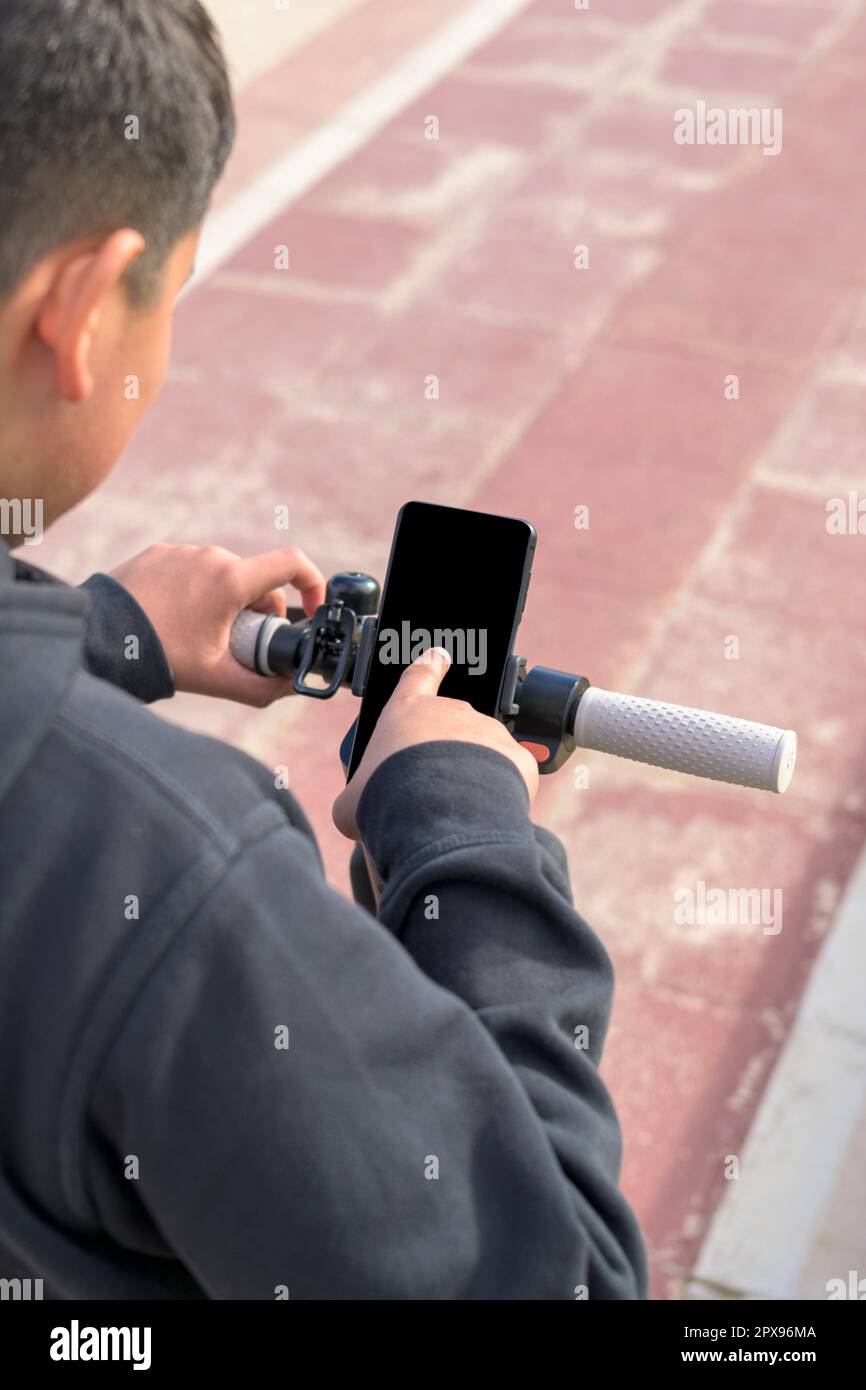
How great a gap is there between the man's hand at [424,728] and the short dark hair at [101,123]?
16.4 inches

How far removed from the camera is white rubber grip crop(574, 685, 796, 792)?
4.91 ft

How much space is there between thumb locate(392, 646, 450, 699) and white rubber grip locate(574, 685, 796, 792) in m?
0.17

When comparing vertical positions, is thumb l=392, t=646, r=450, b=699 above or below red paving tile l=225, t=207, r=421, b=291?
below

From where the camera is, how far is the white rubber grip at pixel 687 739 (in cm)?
150

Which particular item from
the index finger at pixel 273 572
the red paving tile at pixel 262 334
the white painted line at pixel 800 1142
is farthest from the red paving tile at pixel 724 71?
the index finger at pixel 273 572

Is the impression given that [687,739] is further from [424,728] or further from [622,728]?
[424,728]

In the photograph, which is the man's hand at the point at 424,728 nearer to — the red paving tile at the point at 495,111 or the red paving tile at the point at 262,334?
the red paving tile at the point at 262,334

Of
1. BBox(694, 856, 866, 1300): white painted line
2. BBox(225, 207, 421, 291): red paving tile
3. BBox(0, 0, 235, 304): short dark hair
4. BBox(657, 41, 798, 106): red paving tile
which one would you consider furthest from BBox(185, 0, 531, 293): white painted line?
BBox(0, 0, 235, 304): short dark hair

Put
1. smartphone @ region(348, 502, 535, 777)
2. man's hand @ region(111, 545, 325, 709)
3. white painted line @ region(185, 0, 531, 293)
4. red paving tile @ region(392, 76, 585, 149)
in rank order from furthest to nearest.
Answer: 1. red paving tile @ region(392, 76, 585, 149)
2. white painted line @ region(185, 0, 531, 293)
3. man's hand @ region(111, 545, 325, 709)
4. smartphone @ region(348, 502, 535, 777)

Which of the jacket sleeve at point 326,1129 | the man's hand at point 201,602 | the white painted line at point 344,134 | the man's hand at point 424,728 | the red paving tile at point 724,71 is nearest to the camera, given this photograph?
the jacket sleeve at point 326,1129

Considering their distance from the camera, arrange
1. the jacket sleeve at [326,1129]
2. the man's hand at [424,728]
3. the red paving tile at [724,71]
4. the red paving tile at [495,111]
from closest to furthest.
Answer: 1. the jacket sleeve at [326,1129]
2. the man's hand at [424,728]
3. the red paving tile at [495,111]
4. the red paving tile at [724,71]

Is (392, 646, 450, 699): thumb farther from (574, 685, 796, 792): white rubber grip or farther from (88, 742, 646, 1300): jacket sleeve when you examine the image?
(88, 742, 646, 1300): jacket sleeve

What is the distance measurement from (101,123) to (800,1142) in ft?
9.28

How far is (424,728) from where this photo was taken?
1.32 m
